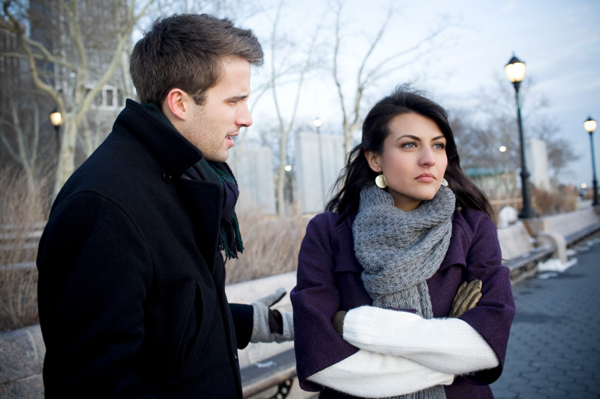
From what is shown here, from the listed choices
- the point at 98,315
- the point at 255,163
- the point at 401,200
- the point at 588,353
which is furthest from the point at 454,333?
the point at 255,163

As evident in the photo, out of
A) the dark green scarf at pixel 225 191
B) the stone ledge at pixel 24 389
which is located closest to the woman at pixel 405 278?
the dark green scarf at pixel 225 191

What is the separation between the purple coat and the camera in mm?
1641

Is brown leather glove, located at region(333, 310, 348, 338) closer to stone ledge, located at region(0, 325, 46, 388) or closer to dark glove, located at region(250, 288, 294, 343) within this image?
dark glove, located at region(250, 288, 294, 343)

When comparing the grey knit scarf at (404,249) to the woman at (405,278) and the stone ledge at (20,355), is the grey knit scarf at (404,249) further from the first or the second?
the stone ledge at (20,355)

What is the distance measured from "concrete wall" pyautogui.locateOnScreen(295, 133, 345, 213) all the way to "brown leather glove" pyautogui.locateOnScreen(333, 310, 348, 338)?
49.2 ft

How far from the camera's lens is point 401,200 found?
2156 mm

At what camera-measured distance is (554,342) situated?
4.98 meters

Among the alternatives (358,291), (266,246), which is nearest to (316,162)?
(266,246)

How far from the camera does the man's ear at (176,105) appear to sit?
1.52 meters

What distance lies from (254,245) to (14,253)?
9.45 ft

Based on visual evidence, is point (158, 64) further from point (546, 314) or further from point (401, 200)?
point (546, 314)

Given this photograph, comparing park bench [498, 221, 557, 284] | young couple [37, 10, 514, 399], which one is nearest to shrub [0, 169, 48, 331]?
young couple [37, 10, 514, 399]

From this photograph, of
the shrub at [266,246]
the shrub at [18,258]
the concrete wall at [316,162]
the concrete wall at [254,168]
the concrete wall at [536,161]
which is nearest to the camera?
the shrub at [18,258]

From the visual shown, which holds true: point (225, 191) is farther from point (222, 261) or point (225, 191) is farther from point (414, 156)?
point (414, 156)
